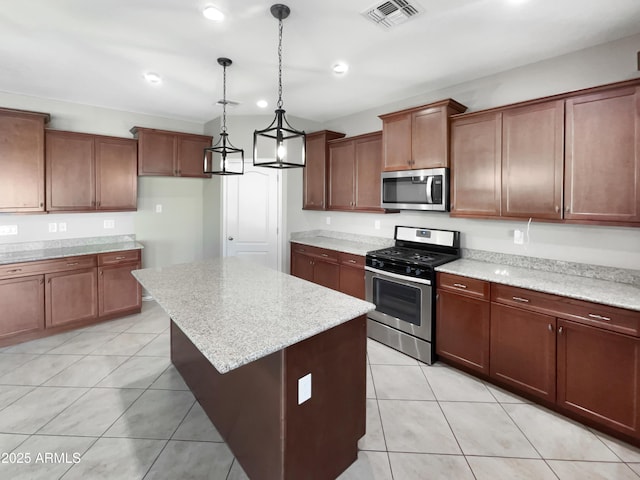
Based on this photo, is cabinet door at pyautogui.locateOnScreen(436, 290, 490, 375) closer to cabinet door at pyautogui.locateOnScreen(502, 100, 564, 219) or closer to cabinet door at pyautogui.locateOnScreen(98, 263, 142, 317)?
cabinet door at pyautogui.locateOnScreen(502, 100, 564, 219)

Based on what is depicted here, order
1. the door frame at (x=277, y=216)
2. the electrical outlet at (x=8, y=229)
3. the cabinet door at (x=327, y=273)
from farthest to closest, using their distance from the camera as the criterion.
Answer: the door frame at (x=277, y=216), the cabinet door at (x=327, y=273), the electrical outlet at (x=8, y=229)

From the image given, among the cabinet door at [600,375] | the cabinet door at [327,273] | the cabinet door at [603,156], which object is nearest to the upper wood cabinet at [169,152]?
Result: the cabinet door at [327,273]

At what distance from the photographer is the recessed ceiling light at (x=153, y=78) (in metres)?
3.19

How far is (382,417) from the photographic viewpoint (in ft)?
7.63

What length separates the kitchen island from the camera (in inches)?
58.7

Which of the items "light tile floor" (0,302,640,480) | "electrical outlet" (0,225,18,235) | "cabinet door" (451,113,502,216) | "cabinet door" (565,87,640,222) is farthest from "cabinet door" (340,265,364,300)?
"electrical outlet" (0,225,18,235)

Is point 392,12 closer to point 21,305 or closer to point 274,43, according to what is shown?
point 274,43

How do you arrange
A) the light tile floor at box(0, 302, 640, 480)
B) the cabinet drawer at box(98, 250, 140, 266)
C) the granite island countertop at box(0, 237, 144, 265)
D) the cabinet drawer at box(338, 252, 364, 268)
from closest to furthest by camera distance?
1. the light tile floor at box(0, 302, 640, 480)
2. the granite island countertop at box(0, 237, 144, 265)
3. the cabinet drawer at box(338, 252, 364, 268)
4. the cabinet drawer at box(98, 250, 140, 266)

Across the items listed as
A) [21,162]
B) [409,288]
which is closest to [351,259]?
[409,288]

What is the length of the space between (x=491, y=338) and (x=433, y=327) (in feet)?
1.72

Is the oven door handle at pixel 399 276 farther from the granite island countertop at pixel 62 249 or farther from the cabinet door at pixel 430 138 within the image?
the granite island countertop at pixel 62 249

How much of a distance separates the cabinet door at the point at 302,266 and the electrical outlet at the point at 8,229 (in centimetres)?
333

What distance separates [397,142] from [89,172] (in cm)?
373

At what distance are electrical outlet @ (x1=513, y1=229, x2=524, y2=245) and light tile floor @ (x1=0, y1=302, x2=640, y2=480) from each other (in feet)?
4.35
